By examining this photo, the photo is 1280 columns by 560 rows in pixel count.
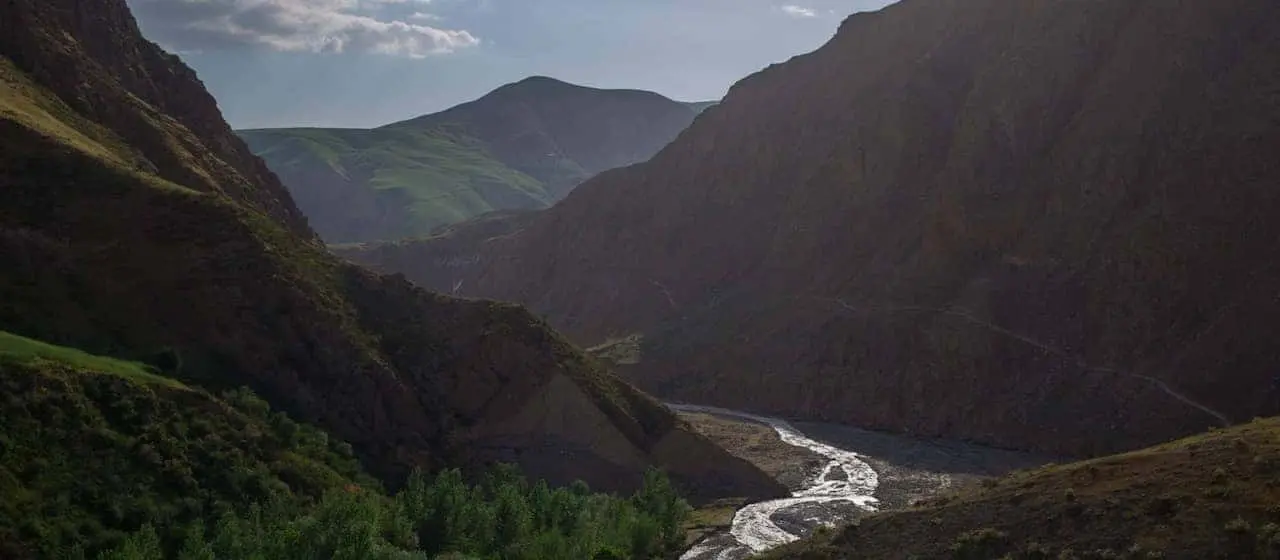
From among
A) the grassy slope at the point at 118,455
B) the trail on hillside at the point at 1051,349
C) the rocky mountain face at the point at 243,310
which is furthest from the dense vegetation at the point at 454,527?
the trail on hillside at the point at 1051,349

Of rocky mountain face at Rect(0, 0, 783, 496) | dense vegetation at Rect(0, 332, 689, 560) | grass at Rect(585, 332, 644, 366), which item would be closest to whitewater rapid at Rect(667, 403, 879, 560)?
rocky mountain face at Rect(0, 0, 783, 496)

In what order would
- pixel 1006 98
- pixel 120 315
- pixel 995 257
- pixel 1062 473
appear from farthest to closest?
pixel 1006 98, pixel 995 257, pixel 120 315, pixel 1062 473

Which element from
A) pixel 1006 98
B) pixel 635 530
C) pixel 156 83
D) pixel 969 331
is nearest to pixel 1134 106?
pixel 1006 98

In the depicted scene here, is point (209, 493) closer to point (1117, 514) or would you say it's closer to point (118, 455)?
A: point (118, 455)

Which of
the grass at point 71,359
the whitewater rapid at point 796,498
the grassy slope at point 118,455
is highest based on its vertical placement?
the grass at point 71,359

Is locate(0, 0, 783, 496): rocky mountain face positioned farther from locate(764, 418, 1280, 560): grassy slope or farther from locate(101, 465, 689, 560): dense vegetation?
locate(764, 418, 1280, 560): grassy slope

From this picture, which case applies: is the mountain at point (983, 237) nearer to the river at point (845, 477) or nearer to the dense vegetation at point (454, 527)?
the river at point (845, 477)

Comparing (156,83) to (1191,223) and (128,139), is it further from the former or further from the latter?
(1191,223)
